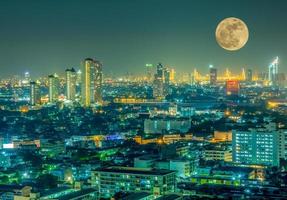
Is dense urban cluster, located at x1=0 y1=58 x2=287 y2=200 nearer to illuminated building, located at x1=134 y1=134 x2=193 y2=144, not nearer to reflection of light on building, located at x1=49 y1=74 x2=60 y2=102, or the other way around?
illuminated building, located at x1=134 y1=134 x2=193 y2=144

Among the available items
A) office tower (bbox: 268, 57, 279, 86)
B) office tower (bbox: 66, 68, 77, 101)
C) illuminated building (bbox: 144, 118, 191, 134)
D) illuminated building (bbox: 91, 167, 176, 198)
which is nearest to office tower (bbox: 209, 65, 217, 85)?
office tower (bbox: 268, 57, 279, 86)

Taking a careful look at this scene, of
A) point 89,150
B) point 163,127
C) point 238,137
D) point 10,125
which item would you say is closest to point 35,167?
point 89,150

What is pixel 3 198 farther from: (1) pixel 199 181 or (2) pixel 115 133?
(2) pixel 115 133

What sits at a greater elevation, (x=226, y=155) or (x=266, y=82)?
(x=266, y=82)

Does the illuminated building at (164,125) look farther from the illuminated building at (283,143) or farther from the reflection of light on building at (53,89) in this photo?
the reflection of light on building at (53,89)

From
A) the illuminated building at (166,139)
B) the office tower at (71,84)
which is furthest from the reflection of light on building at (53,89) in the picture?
the illuminated building at (166,139)
